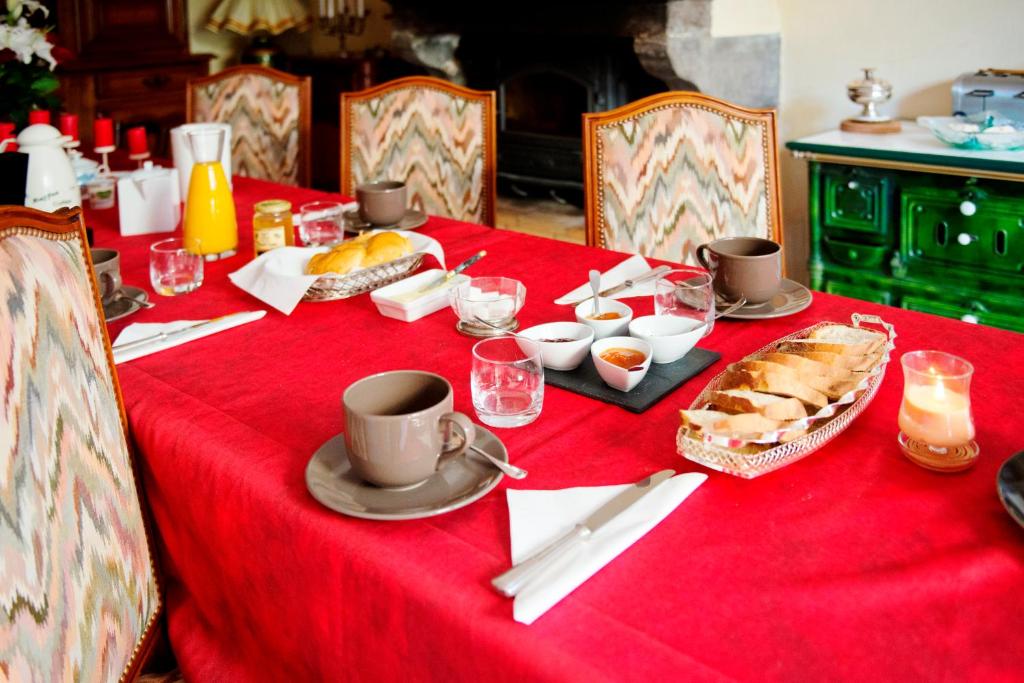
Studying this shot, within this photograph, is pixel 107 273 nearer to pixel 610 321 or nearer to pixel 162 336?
pixel 162 336

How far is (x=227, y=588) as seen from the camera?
3.26ft

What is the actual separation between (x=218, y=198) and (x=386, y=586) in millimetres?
1082

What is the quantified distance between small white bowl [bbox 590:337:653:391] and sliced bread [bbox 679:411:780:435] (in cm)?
15

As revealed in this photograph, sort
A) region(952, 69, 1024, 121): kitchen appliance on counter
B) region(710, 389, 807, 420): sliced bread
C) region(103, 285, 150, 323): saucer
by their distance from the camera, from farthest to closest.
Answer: region(952, 69, 1024, 121): kitchen appliance on counter → region(103, 285, 150, 323): saucer → region(710, 389, 807, 420): sliced bread

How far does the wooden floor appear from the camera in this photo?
12.0 feet

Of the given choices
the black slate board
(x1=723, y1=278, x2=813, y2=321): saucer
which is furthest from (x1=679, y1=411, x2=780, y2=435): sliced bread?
(x1=723, y1=278, x2=813, y2=321): saucer

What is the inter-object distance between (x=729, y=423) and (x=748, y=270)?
17.8 inches

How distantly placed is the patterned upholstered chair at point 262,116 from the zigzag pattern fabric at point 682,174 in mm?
1085

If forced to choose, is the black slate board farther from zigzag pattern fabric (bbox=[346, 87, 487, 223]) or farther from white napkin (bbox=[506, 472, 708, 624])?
zigzag pattern fabric (bbox=[346, 87, 487, 223])

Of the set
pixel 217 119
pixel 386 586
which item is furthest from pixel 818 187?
pixel 386 586

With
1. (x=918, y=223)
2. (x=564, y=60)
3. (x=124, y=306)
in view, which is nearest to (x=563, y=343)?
(x=124, y=306)

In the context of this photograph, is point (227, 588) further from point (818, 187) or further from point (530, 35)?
point (530, 35)

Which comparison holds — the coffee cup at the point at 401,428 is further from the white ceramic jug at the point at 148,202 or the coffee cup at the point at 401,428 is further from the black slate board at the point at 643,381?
the white ceramic jug at the point at 148,202

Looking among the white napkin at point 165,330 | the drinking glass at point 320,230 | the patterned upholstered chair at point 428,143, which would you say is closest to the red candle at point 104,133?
the patterned upholstered chair at point 428,143
